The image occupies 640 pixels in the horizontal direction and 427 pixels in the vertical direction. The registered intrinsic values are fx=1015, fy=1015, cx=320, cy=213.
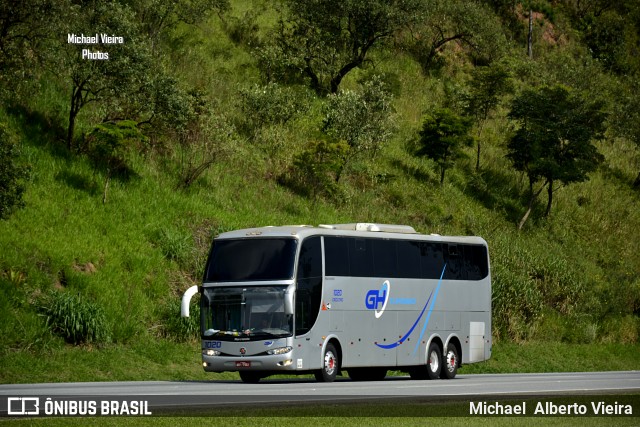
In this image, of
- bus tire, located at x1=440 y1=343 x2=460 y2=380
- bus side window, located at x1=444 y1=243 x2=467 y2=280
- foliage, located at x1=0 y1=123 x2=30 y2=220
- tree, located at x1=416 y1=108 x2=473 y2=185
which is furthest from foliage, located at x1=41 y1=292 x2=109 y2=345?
tree, located at x1=416 y1=108 x2=473 y2=185

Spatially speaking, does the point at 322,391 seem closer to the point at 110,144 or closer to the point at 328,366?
the point at 328,366

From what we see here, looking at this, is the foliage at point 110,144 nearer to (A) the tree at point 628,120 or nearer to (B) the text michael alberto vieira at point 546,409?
(B) the text michael alberto vieira at point 546,409

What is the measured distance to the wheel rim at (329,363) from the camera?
1061 inches

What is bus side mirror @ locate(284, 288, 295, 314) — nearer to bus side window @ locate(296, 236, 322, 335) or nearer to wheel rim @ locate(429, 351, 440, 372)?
bus side window @ locate(296, 236, 322, 335)

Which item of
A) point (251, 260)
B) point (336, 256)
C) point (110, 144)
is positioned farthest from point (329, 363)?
point (110, 144)

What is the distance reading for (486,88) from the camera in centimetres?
6038

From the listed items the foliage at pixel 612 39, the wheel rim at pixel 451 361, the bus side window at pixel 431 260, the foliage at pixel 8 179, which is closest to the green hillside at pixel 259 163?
the foliage at pixel 8 179

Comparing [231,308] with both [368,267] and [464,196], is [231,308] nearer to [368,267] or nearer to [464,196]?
[368,267]

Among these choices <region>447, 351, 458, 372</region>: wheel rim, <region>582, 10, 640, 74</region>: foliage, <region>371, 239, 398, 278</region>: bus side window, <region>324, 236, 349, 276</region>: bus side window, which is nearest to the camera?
<region>324, 236, 349, 276</region>: bus side window

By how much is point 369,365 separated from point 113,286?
10048mm

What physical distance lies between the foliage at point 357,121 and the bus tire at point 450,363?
18076 mm

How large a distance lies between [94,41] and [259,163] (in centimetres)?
1166

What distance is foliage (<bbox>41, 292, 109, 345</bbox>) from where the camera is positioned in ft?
101

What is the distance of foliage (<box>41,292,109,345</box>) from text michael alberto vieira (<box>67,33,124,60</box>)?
10335 millimetres
